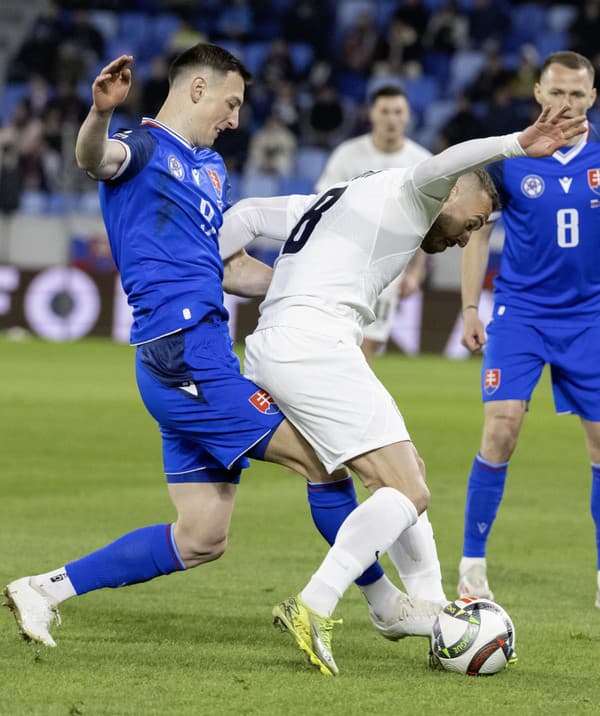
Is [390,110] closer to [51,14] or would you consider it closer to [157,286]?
[157,286]

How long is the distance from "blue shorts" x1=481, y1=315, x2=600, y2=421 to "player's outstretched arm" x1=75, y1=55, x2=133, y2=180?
7.66 ft

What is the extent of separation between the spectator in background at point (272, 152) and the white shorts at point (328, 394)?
596 inches

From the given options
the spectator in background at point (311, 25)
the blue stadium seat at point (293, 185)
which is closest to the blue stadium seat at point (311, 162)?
the blue stadium seat at point (293, 185)

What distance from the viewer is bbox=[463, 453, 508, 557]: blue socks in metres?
6.00

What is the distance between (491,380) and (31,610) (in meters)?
2.35

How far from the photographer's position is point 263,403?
455cm

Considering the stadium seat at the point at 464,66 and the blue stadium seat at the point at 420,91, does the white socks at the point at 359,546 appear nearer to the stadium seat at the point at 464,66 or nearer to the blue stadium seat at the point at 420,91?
the blue stadium seat at the point at 420,91

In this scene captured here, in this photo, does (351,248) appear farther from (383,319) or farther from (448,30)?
(448,30)

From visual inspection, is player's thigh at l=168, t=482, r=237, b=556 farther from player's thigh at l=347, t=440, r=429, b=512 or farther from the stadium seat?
the stadium seat

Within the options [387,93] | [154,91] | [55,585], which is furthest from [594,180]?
[154,91]

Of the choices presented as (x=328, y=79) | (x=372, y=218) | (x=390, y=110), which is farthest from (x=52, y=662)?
(x=328, y=79)

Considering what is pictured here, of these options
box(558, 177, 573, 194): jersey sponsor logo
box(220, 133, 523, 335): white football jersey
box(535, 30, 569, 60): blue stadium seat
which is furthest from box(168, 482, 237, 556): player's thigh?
box(535, 30, 569, 60): blue stadium seat

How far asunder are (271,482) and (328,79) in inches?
522

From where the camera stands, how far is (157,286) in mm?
4574
